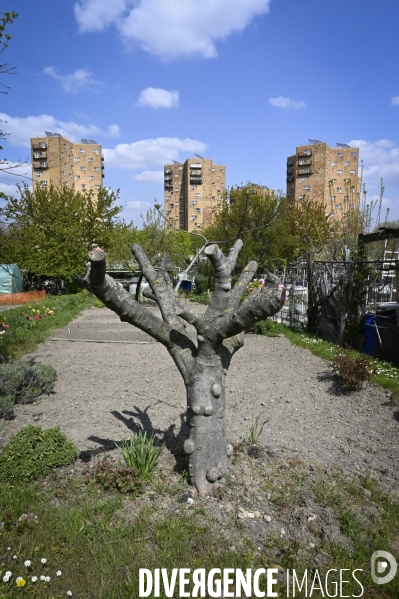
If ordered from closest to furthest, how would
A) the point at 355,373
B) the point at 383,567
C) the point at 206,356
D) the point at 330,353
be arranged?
the point at 383,567 → the point at 206,356 → the point at 355,373 → the point at 330,353

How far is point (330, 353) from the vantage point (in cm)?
884

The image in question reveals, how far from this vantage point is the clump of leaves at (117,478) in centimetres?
324

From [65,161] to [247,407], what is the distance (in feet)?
250

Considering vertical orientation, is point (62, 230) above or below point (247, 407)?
above

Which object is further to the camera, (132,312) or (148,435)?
(148,435)

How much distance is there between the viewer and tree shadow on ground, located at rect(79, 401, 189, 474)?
13.0 ft

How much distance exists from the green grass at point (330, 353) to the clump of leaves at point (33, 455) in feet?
15.3

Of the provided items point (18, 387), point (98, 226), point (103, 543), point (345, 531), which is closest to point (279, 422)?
point (345, 531)

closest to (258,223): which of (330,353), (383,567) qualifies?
(330,353)

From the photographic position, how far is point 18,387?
19.6ft

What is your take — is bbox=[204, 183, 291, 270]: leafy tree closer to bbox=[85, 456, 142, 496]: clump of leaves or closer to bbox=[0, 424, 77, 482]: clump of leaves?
bbox=[0, 424, 77, 482]: clump of leaves

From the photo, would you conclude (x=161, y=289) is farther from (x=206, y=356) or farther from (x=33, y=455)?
(x=33, y=455)

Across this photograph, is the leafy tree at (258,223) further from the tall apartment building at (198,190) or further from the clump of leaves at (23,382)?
the tall apartment building at (198,190)

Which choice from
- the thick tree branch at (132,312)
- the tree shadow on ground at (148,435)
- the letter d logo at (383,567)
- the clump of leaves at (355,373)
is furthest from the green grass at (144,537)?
the clump of leaves at (355,373)
